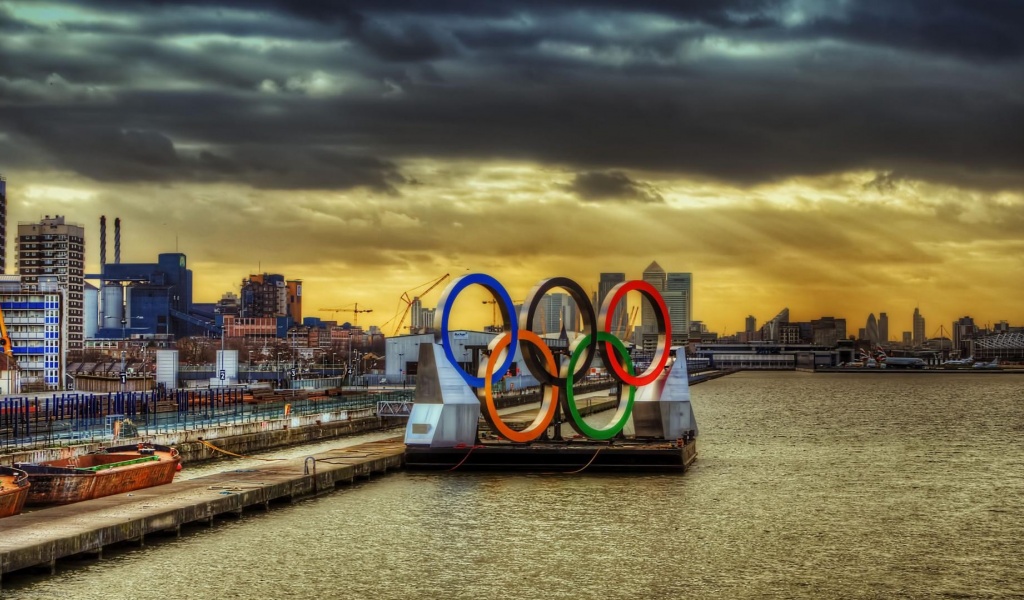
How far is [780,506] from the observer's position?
58156 mm

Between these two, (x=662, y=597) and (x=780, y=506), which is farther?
(x=780, y=506)

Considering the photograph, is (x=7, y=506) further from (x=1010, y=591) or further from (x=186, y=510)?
(x=1010, y=591)

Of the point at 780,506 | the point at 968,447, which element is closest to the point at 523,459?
the point at 780,506

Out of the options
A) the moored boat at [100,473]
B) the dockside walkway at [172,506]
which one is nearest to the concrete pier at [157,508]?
the dockside walkway at [172,506]

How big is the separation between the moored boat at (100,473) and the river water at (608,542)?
275 inches

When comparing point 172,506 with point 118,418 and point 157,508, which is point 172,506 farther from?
point 118,418

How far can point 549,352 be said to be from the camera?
63.8 metres

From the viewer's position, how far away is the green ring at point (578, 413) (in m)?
64.1

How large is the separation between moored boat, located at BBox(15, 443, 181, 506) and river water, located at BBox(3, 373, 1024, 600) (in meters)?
6.98

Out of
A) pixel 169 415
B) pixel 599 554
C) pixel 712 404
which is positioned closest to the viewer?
pixel 599 554

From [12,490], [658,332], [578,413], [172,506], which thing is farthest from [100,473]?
[658,332]

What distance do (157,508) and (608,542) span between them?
16.8m

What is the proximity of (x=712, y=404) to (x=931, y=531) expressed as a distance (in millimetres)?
119505

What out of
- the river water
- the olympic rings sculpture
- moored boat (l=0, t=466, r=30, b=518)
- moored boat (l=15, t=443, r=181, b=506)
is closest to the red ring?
the olympic rings sculpture
